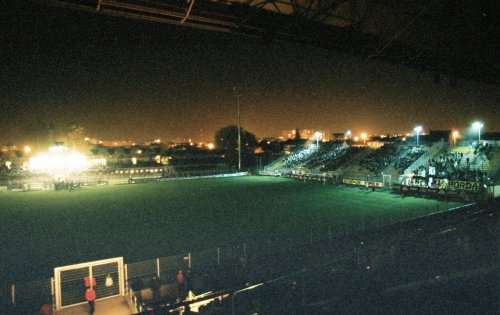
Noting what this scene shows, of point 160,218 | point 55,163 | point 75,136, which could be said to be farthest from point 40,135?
point 160,218

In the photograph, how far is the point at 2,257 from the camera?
36.6ft

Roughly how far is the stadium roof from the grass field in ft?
24.5

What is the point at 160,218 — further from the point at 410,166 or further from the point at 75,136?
the point at 75,136

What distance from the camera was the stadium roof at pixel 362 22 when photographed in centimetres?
561

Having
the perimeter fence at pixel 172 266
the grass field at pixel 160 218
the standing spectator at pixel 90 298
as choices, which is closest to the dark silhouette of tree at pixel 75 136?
the grass field at pixel 160 218

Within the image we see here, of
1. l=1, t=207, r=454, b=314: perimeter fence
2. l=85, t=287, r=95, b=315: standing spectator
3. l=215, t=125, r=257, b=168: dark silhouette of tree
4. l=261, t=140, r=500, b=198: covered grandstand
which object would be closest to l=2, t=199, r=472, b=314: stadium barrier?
l=1, t=207, r=454, b=314: perimeter fence

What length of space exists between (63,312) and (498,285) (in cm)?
855

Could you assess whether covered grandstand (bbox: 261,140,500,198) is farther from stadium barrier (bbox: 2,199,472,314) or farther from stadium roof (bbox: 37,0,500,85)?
stadium barrier (bbox: 2,199,472,314)

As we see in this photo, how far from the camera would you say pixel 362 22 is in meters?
6.79

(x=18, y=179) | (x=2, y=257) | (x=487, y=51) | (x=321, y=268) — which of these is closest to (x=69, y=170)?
(x=18, y=179)

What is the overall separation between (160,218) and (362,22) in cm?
1288

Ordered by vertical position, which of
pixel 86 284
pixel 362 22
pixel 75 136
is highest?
pixel 75 136

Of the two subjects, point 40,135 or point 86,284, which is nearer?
point 86,284

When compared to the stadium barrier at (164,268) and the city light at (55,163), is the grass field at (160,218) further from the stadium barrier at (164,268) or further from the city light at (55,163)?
the city light at (55,163)
